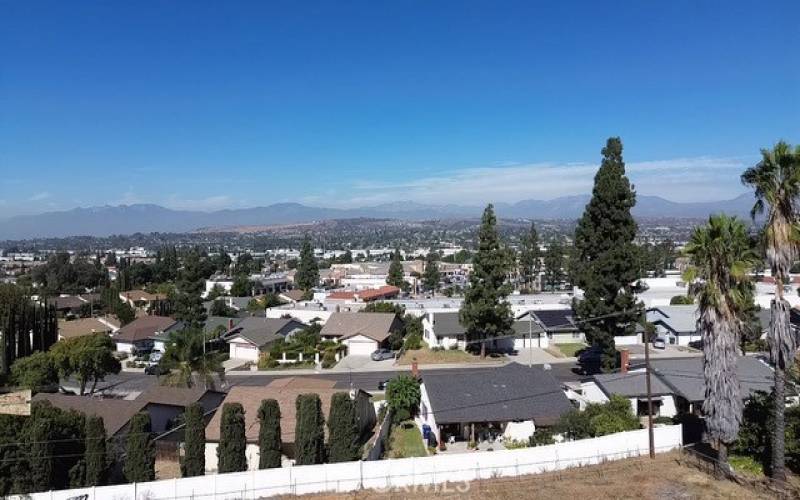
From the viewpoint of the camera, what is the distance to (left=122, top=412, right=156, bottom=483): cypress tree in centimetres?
2177

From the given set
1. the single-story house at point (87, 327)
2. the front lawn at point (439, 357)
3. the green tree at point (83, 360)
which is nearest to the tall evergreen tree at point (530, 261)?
the front lawn at point (439, 357)

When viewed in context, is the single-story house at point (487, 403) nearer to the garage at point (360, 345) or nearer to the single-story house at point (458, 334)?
the single-story house at point (458, 334)

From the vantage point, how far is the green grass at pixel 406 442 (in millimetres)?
27034

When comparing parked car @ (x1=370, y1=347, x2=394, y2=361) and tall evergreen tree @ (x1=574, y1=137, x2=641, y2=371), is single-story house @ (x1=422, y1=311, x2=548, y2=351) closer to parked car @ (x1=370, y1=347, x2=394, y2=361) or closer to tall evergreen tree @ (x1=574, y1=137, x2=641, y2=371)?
parked car @ (x1=370, y1=347, x2=394, y2=361)

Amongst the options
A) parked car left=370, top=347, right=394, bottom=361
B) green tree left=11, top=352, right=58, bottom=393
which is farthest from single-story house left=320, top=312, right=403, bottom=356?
green tree left=11, top=352, right=58, bottom=393

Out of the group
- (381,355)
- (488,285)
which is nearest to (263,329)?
(381,355)

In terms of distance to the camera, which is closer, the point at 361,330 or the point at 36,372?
the point at 36,372

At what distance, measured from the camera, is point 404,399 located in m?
32.6

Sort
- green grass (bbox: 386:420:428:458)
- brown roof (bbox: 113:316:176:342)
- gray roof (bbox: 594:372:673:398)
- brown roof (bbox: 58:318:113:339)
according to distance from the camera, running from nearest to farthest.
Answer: green grass (bbox: 386:420:428:458)
gray roof (bbox: 594:372:673:398)
brown roof (bbox: 113:316:176:342)
brown roof (bbox: 58:318:113:339)

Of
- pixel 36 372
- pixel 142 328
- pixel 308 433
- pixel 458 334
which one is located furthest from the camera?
pixel 142 328

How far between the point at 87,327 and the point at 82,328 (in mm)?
585

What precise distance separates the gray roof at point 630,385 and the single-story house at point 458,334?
1896 centimetres

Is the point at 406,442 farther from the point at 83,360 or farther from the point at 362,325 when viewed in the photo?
the point at 362,325

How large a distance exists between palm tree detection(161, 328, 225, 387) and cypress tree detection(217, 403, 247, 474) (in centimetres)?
1014
